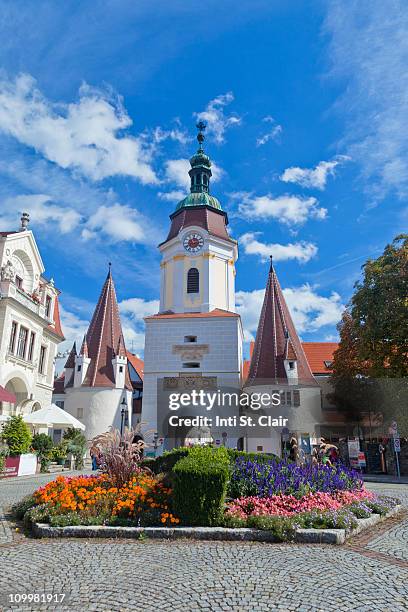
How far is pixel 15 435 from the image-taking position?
2061 cm

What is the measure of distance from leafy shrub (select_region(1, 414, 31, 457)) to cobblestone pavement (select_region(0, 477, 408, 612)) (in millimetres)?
13954

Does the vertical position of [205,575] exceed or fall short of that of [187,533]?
it falls short

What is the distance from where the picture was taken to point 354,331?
27.0 metres

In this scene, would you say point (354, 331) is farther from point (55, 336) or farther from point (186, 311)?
point (55, 336)

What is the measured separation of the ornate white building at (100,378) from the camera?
3834 cm

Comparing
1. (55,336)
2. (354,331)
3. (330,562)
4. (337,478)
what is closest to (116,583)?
(330,562)

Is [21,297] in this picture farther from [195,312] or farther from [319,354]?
[319,354]

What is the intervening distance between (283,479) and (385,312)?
16.1 metres

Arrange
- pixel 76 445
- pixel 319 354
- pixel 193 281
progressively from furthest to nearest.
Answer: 1. pixel 319 354
2. pixel 193 281
3. pixel 76 445

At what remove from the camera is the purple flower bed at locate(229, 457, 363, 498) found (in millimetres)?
9609

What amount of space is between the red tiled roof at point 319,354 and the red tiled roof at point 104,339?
670 inches

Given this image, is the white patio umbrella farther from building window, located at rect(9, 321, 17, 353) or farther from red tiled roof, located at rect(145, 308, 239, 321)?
red tiled roof, located at rect(145, 308, 239, 321)

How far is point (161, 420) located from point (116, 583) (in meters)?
30.1

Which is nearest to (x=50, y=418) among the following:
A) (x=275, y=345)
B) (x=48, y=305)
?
(x=48, y=305)
